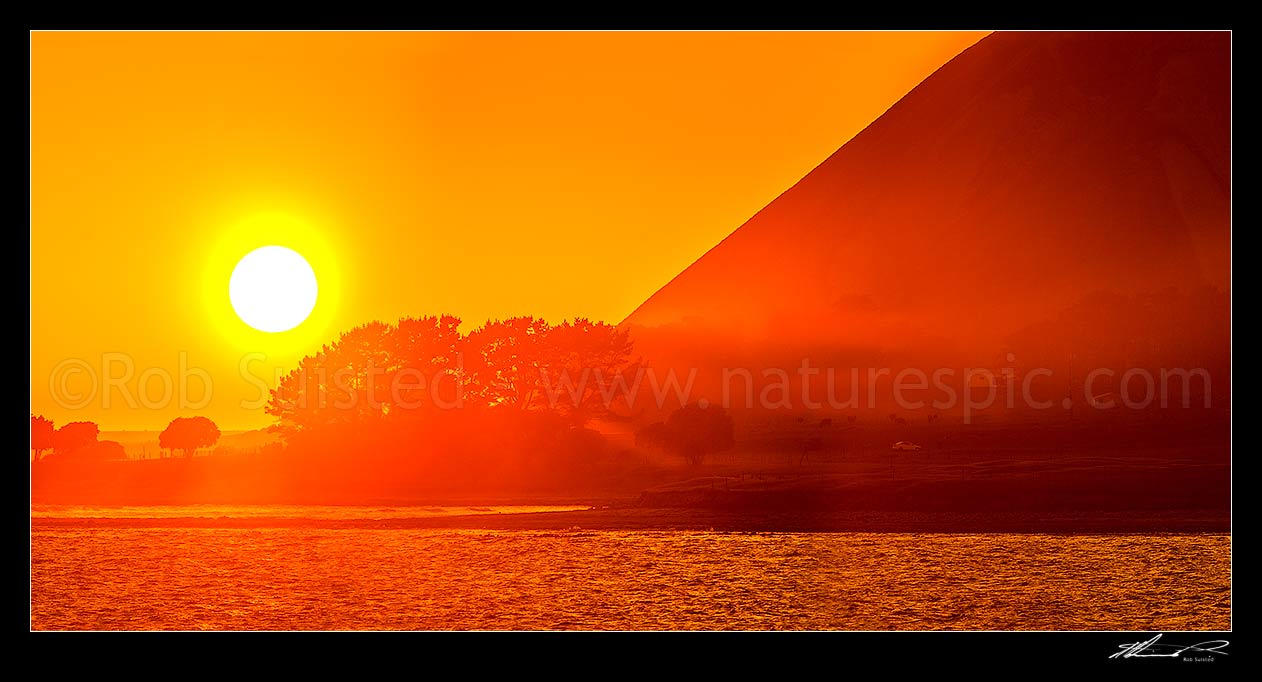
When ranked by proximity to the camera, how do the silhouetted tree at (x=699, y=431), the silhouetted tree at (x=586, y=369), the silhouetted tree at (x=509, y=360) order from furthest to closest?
the silhouetted tree at (x=699, y=431) < the silhouetted tree at (x=586, y=369) < the silhouetted tree at (x=509, y=360)

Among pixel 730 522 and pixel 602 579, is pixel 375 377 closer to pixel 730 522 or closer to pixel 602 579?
pixel 602 579

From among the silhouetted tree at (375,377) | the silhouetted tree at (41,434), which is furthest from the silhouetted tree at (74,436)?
the silhouetted tree at (375,377)

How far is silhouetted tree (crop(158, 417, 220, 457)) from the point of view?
27.1 meters

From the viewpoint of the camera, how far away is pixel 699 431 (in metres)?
30.7

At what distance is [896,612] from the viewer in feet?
80.4

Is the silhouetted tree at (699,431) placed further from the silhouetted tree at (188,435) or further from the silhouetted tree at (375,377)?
the silhouetted tree at (188,435)

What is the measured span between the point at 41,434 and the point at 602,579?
43.4 feet

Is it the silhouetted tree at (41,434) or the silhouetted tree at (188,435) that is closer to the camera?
the silhouetted tree at (41,434)

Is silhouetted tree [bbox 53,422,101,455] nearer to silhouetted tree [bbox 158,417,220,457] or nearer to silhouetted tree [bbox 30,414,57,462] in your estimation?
silhouetted tree [bbox 30,414,57,462]

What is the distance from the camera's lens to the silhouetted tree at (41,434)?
25250 mm
